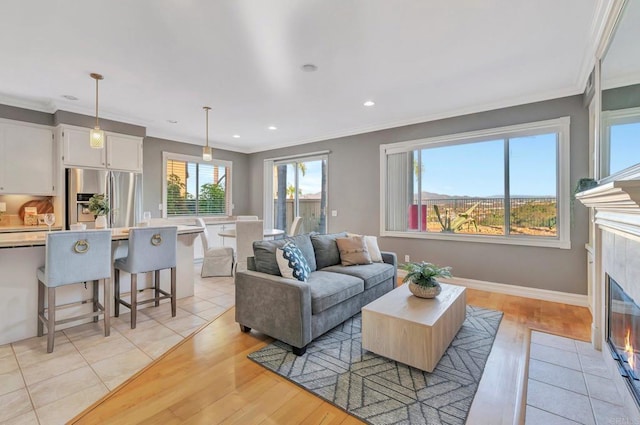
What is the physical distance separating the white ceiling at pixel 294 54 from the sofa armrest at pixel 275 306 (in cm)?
207

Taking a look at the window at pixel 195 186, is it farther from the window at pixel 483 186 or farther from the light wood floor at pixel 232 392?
the light wood floor at pixel 232 392

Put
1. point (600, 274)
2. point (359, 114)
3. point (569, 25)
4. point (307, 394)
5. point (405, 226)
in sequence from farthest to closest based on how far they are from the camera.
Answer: point (405, 226), point (359, 114), point (600, 274), point (569, 25), point (307, 394)

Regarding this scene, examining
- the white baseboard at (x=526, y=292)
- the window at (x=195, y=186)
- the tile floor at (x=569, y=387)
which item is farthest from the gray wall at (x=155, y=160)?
the tile floor at (x=569, y=387)

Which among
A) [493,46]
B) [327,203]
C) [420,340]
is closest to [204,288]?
[327,203]

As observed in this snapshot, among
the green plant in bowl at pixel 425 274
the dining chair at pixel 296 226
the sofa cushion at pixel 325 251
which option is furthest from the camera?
the dining chair at pixel 296 226

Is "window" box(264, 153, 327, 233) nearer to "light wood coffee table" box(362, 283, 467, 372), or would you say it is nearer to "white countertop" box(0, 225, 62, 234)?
"light wood coffee table" box(362, 283, 467, 372)

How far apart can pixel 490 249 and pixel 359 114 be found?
2.77 m

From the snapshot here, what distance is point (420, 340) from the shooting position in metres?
2.08

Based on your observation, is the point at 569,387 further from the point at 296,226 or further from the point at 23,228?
the point at 23,228

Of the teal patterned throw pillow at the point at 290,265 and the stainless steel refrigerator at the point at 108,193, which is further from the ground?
the stainless steel refrigerator at the point at 108,193

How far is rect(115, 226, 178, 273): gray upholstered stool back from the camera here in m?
2.89

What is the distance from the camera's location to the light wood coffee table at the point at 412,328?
207cm

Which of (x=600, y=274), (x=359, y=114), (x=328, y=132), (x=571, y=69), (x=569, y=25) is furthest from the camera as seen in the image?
(x=328, y=132)

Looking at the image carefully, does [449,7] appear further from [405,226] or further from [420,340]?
[405,226]
